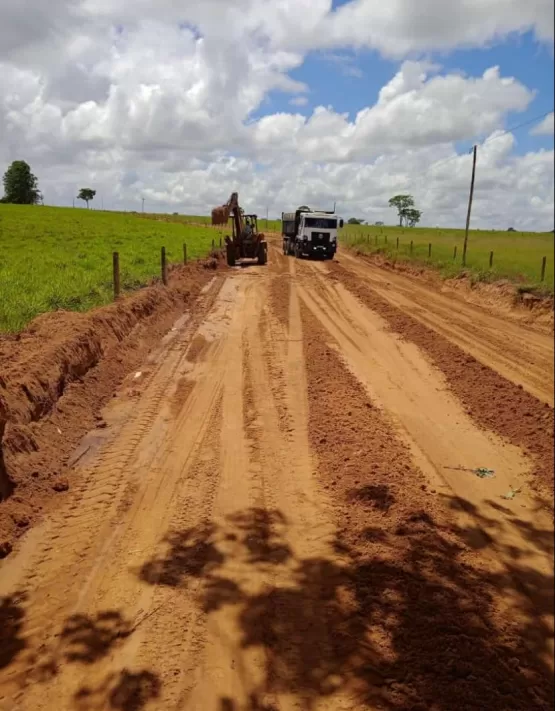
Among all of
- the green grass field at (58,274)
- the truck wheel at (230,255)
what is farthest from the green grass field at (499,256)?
the truck wheel at (230,255)

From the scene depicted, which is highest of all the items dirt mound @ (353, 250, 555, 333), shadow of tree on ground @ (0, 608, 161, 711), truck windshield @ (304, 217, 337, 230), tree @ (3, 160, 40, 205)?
tree @ (3, 160, 40, 205)

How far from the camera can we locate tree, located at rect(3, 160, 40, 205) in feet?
222

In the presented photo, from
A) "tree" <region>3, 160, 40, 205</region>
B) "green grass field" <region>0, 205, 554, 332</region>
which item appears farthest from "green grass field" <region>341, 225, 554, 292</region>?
"tree" <region>3, 160, 40, 205</region>

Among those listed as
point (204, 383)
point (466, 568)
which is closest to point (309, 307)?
point (204, 383)

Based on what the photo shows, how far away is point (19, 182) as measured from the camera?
6775 cm

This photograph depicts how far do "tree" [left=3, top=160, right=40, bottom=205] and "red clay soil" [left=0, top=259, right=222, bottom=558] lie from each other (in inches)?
2491

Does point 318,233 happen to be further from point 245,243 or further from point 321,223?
point 245,243

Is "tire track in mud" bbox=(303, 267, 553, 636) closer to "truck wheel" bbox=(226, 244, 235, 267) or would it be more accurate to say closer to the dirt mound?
the dirt mound

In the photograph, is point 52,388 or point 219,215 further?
point 219,215

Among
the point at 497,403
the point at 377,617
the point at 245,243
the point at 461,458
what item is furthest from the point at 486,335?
the point at 245,243

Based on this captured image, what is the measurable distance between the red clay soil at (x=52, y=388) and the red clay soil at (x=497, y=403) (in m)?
4.59

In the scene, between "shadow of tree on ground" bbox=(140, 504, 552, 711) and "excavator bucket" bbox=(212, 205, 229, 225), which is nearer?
"shadow of tree on ground" bbox=(140, 504, 552, 711)

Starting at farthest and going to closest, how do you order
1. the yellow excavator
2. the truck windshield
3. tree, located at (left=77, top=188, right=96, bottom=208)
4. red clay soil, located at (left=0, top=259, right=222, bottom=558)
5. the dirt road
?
1. tree, located at (left=77, top=188, right=96, bottom=208)
2. the truck windshield
3. the yellow excavator
4. red clay soil, located at (left=0, top=259, right=222, bottom=558)
5. the dirt road

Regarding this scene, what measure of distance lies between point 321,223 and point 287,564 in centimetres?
3029
